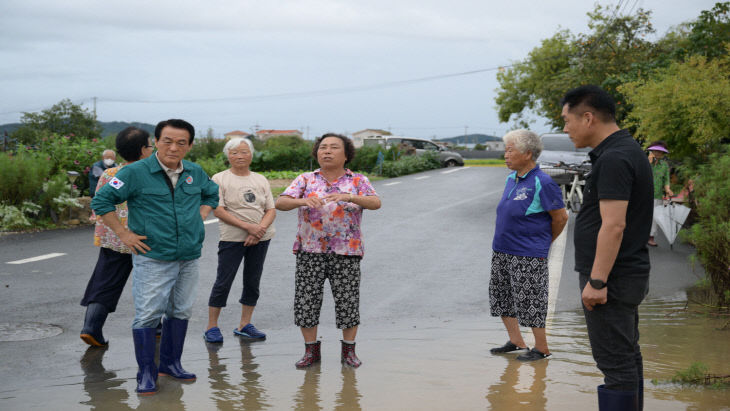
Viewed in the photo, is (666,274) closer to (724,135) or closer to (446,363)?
(724,135)

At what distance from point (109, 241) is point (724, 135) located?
10016mm

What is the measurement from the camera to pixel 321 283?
5.42m

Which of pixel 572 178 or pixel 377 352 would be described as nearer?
pixel 377 352

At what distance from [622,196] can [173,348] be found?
3.23m

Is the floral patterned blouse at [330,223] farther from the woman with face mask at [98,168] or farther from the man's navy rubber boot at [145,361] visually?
the woman with face mask at [98,168]

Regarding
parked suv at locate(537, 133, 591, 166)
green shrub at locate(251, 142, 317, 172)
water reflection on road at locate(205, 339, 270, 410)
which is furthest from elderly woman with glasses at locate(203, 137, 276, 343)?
green shrub at locate(251, 142, 317, 172)

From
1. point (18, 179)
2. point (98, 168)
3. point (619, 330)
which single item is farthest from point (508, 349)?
point (18, 179)

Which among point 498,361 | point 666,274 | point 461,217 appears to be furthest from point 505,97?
point 498,361

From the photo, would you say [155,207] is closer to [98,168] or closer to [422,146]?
[98,168]

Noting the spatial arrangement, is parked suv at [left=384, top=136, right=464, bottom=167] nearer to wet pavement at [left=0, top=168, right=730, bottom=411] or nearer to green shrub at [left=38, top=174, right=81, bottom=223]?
green shrub at [left=38, top=174, right=81, bottom=223]

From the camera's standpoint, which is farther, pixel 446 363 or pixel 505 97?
pixel 505 97

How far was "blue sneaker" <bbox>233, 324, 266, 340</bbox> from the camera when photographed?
6332mm

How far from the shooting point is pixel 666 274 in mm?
9461

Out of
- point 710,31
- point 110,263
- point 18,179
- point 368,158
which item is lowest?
point 110,263
